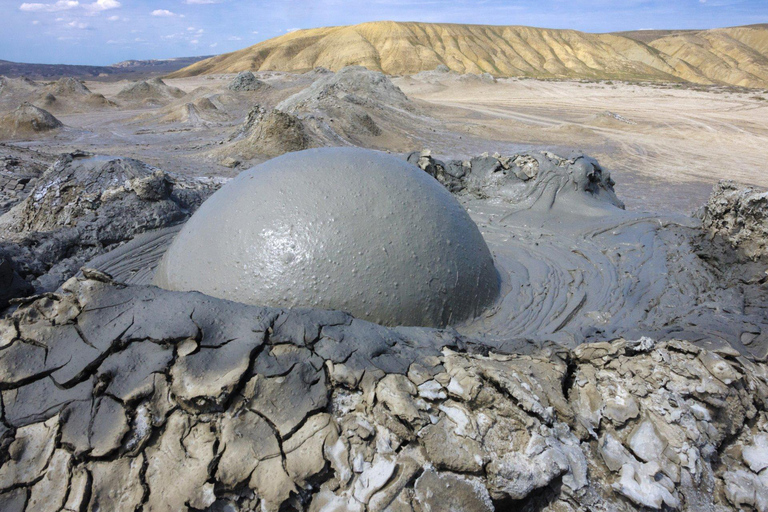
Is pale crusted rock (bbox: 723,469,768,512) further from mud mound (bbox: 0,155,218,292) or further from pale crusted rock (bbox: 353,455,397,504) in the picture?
mud mound (bbox: 0,155,218,292)

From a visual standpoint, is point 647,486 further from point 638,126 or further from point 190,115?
point 638,126

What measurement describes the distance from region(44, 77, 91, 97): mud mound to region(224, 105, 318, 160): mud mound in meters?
17.1

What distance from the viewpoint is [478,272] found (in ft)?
11.0

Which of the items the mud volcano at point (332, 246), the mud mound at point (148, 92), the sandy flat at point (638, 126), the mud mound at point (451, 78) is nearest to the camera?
the mud volcano at point (332, 246)

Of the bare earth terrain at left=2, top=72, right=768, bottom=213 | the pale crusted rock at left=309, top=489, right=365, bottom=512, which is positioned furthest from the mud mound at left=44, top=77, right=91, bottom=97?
the pale crusted rock at left=309, top=489, right=365, bottom=512

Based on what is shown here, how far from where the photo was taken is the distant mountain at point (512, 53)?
1526 inches

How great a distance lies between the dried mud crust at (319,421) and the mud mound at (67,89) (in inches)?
1054

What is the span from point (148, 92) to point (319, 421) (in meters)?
28.2

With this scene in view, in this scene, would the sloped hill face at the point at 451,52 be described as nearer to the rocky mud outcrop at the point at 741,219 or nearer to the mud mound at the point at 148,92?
the mud mound at the point at 148,92

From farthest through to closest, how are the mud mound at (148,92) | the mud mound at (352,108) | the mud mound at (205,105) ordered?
the mud mound at (148,92)
the mud mound at (205,105)
the mud mound at (352,108)

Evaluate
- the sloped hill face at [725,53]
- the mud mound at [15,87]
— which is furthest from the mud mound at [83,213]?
the sloped hill face at [725,53]

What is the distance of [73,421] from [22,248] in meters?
2.78

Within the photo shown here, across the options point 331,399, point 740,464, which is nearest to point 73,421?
point 331,399

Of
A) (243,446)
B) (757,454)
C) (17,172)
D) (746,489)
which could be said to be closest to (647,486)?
(746,489)
